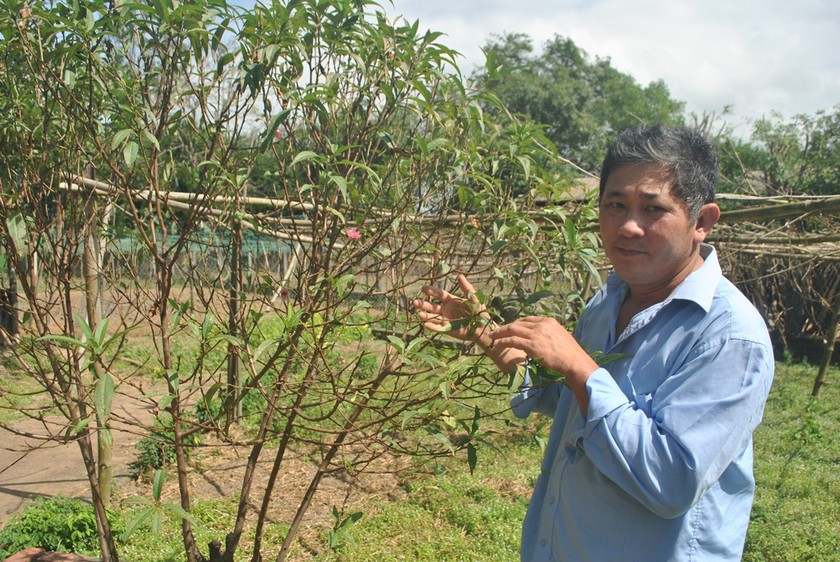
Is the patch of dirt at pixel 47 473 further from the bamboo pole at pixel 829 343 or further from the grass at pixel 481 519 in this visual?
the bamboo pole at pixel 829 343

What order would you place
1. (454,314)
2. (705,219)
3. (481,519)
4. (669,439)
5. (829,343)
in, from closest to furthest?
(669,439) → (705,219) → (454,314) → (481,519) → (829,343)

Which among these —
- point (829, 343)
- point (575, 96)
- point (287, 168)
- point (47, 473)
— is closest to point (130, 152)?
point (287, 168)

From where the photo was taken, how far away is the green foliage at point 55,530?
3.13 metres

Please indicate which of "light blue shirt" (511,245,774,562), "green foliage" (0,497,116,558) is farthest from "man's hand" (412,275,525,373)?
"green foliage" (0,497,116,558)

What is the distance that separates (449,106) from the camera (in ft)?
6.81

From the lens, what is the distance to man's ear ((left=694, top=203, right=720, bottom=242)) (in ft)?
4.82

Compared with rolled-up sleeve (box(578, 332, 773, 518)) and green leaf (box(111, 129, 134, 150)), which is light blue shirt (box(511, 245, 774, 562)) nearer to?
rolled-up sleeve (box(578, 332, 773, 518))

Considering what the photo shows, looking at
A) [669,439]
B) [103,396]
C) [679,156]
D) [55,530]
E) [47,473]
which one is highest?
[679,156]

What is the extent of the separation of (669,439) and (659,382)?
0.61ft

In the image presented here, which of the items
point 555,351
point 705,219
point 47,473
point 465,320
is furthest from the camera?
point 47,473

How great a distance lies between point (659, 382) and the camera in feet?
4.61

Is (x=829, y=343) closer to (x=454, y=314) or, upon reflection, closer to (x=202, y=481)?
(x=202, y=481)

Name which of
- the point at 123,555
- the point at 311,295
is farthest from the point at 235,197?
the point at 123,555

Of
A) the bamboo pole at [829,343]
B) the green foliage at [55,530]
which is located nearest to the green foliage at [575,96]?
the bamboo pole at [829,343]
